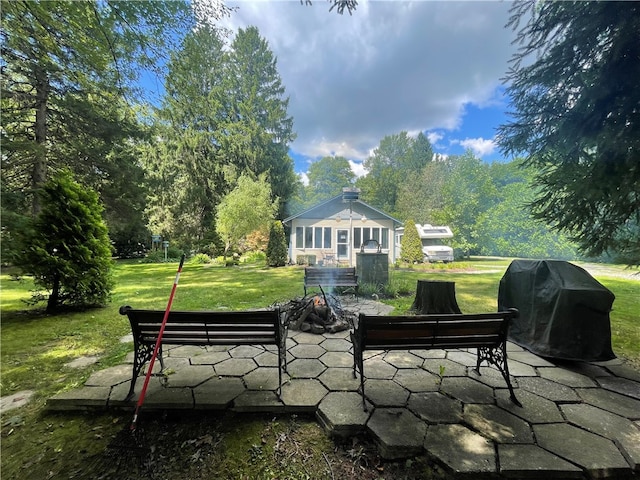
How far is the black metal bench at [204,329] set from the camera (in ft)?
7.53

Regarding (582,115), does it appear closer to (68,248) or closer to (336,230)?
(68,248)

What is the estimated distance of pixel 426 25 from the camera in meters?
5.65

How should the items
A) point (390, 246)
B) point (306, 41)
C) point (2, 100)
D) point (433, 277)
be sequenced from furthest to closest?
point (390, 246) → point (433, 277) → point (306, 41) → point (2, 100)

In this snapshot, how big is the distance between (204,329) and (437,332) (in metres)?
2.22

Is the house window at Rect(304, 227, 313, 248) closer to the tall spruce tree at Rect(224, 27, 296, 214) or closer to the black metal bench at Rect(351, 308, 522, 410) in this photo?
the tall spruce tree at Rect(224, 27, 296, 214)

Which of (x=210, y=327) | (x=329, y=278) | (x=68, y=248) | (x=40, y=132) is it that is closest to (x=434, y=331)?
(x=210, y=327)

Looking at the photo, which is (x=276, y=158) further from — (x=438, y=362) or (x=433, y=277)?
(x=438, y=362)

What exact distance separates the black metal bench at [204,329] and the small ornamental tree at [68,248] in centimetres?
409

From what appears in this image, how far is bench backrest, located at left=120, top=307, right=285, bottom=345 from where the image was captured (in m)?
2.31

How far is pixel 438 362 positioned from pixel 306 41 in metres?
8.44

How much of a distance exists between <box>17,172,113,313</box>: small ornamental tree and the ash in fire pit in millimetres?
4307

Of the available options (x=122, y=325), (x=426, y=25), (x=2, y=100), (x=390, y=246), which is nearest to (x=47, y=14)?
(x=2, y=100)

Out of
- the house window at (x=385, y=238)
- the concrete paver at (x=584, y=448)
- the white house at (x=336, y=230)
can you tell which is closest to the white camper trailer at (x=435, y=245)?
the house window at (x=385, y=238)

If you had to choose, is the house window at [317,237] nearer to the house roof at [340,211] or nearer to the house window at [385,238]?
the house roof at [340,211]
